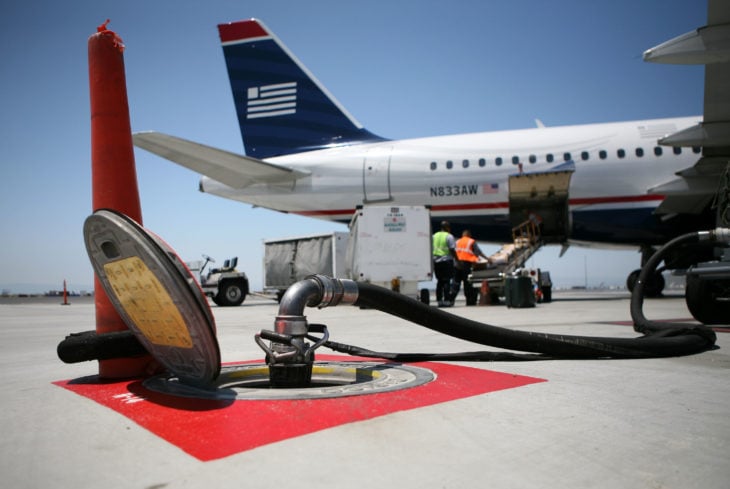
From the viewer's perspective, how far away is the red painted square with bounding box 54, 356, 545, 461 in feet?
5.11

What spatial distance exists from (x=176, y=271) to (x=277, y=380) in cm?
75

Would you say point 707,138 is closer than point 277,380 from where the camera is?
No

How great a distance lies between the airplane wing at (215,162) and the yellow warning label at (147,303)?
987 cm

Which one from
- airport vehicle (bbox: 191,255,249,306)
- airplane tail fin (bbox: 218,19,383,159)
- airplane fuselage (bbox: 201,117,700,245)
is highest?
airplane tail fin (bbox: 218,19,383,159)

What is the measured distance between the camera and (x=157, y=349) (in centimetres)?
232

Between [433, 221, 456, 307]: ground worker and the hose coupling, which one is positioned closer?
the hose coupling

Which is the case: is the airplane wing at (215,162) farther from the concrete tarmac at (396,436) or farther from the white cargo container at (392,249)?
the concrete tarmac at (396,436)

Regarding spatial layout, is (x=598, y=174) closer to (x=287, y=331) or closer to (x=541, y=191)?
(x=541, y=191)

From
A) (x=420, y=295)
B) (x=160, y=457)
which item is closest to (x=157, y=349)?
(x=160, y=457)

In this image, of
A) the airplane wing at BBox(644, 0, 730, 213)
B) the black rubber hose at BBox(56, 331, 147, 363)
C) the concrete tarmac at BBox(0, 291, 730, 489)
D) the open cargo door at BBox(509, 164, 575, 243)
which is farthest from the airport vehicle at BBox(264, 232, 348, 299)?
the concrete tarmac at BBox(0, 291, 730, 489)

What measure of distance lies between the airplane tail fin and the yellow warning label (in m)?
13.0

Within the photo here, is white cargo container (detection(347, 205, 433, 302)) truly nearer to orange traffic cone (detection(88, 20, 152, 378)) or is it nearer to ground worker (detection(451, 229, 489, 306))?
ground worker (detection(451, 229, 489, 306))

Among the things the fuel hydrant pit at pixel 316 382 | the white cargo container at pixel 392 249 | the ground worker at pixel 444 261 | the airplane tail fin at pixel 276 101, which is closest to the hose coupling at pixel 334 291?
the fuel hydrant pit at pixel 316 382

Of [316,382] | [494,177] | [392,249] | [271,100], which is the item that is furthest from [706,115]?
[271,100]
